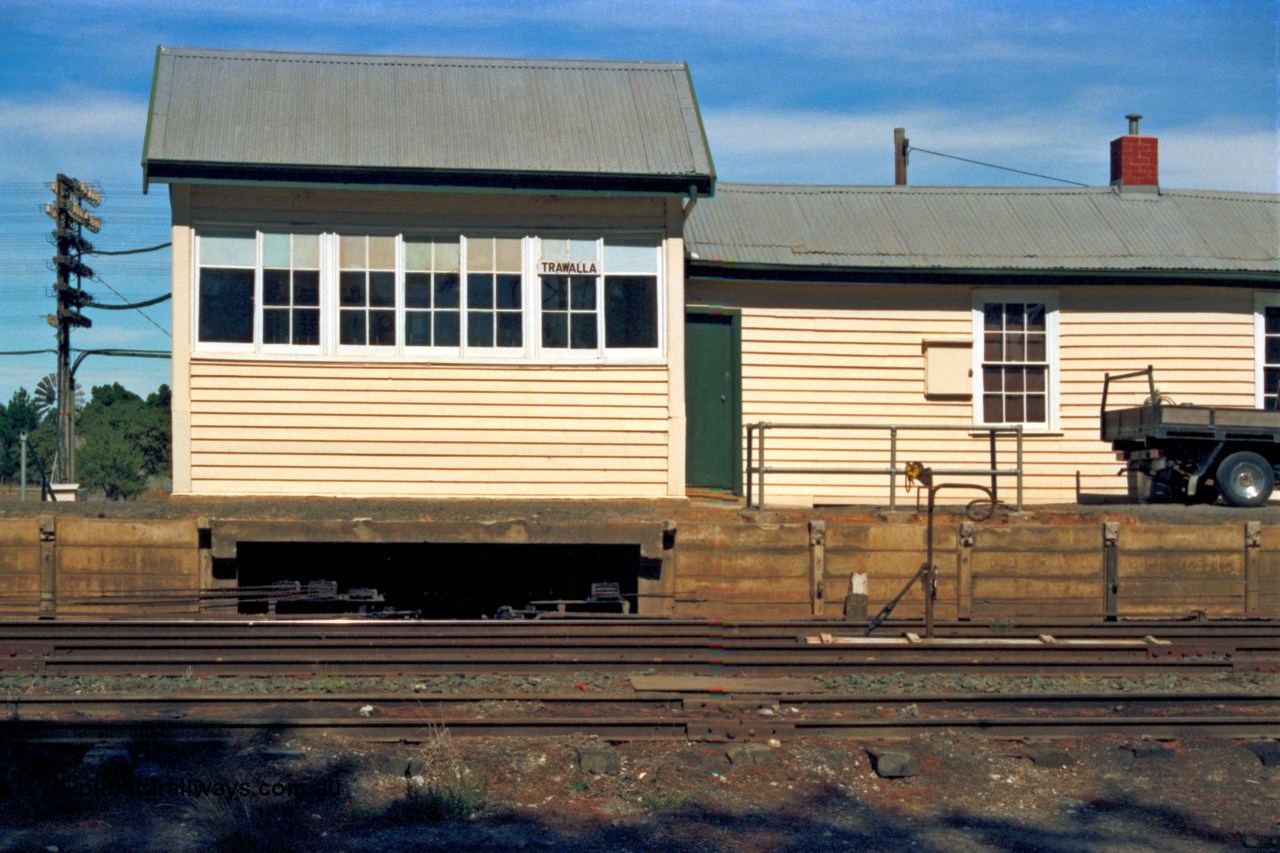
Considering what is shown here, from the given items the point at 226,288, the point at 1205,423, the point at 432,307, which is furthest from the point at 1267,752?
the point at 226,288

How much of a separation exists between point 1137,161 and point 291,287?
12.1 m

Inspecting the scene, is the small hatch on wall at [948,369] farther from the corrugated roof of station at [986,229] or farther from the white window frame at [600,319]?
the white window frame at [600,319]

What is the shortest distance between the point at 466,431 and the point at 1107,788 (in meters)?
7.55

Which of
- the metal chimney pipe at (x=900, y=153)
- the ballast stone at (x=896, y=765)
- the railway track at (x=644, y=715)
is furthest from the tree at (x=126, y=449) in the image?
the ballast stone at (x=896, y=765)

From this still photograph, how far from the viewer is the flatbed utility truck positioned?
510 inches

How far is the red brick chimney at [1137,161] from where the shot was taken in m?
17.0

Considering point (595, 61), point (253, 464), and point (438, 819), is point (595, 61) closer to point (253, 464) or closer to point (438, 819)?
point (253, 464)

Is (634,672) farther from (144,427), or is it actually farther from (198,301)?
(144,427)

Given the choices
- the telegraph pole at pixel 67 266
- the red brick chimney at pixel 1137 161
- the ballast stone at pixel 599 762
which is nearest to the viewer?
the ballast stone at pixel 599 762

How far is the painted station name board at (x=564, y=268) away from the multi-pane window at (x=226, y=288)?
3.03 metres

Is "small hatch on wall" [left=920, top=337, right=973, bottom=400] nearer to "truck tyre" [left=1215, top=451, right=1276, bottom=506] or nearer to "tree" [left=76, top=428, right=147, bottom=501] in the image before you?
"truck tyre" [left=1215, top=451, right=1276, bottom=506]

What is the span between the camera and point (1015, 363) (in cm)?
1487

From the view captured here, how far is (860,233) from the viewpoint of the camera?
15.5 meters

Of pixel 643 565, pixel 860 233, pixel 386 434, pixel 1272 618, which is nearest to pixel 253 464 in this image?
pixel 386 434
